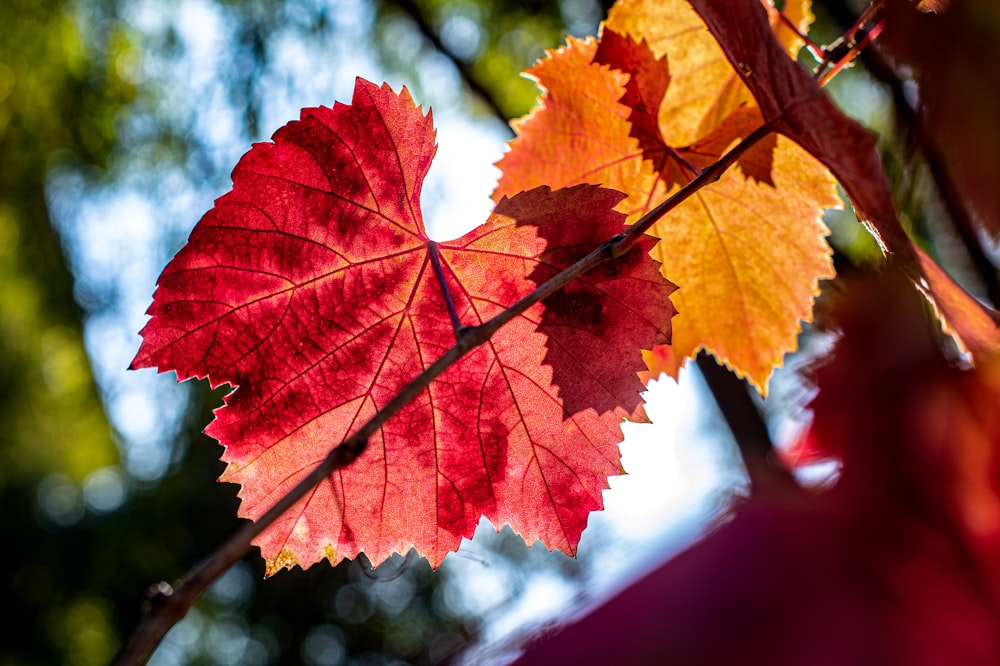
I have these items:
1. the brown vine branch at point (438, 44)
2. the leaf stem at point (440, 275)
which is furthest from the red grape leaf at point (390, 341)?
the brown vine branch at point (438, 44)

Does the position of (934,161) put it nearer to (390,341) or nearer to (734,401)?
(390,341)

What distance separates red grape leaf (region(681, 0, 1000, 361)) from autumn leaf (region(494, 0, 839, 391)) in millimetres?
98

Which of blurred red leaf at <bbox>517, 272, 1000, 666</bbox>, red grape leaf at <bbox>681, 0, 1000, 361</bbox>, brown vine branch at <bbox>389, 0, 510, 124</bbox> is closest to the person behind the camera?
blurred red leaf at <bbox>517, 272, 1000, 666</bbox>

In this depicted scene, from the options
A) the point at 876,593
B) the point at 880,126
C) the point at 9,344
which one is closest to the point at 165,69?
the point at 880,126

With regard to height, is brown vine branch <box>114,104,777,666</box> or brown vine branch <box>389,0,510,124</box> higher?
brown vine branch <box>389,0,510,124</box>

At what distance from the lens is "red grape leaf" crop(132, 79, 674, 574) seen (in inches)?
13.8

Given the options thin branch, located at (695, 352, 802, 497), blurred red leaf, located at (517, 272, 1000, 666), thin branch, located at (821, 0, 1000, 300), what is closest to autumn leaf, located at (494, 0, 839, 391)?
thin branch, located at (821, 0, 1000, 300)

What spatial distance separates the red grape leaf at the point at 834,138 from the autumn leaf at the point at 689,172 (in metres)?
0.10

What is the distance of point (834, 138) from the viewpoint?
0.28 m

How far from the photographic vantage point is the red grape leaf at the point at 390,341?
13.8 inches

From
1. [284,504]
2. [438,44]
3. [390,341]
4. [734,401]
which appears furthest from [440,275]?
[438,44]

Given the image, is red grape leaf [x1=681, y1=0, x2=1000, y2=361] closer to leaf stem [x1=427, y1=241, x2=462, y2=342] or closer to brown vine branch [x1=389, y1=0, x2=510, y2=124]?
leaf stem [x1=427, y1=241, x2=462, y2=342]

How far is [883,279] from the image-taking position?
18cm

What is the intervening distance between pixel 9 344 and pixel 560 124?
5738mm
